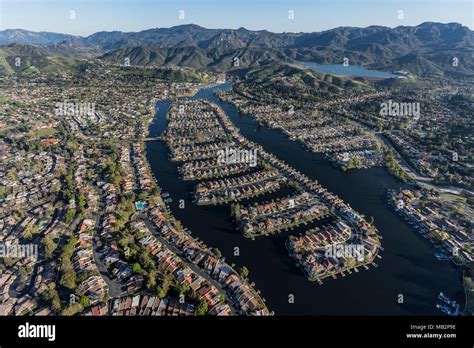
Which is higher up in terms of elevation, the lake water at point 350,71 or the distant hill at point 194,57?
the distant hill at point 194,57

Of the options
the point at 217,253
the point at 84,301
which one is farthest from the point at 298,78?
the point at 84,301

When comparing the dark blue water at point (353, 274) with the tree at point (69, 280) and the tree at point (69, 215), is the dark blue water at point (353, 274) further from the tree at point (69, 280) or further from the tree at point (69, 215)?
the tree at point (69, 280)

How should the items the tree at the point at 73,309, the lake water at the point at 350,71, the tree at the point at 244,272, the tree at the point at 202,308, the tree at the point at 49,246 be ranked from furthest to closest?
1. the lake water at the point at 350,71
2. the tree at the point at 49,246
3. the tree at the point at 244,272
4. the tree at the point at 73,309
5. the tree at the point at 202,308

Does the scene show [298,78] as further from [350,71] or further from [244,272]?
[244,272]

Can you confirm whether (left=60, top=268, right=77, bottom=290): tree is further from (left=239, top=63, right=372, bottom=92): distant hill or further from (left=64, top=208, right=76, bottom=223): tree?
(left=239, top=63, right=372, bottom=92): distant hill

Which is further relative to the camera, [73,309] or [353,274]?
[353,274]

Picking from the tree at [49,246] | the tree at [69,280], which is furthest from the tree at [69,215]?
the tree at [69,280]

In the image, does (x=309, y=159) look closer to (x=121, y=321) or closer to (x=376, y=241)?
(x=376, y=241)

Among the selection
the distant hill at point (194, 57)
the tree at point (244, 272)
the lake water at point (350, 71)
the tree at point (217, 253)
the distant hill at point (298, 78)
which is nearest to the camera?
the tree at point (244, 272)
